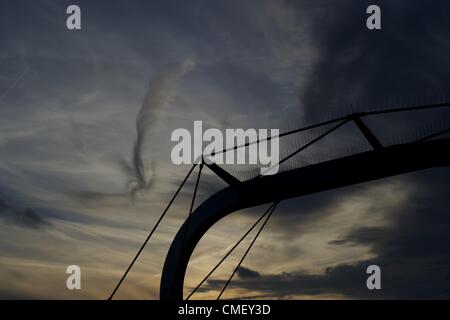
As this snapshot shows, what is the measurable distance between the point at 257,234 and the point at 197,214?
3322 millimetres

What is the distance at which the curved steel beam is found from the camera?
20.4 m

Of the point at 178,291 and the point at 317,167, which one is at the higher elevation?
the point at 317,167

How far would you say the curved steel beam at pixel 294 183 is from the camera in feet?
66.8

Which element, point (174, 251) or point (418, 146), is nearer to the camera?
point (418, 146)

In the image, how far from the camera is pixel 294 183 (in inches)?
916

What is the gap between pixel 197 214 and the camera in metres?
27.3
